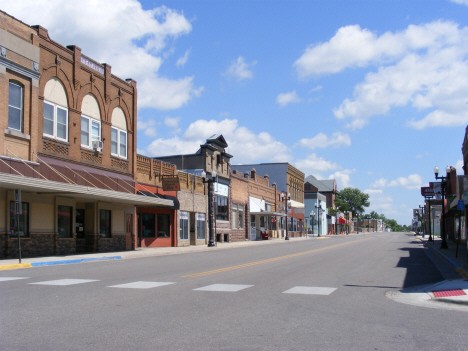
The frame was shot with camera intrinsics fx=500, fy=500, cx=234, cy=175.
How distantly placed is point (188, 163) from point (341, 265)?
27.2 metres

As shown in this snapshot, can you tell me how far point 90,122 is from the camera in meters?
27.6

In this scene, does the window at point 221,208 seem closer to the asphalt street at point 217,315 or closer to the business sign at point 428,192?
the business sign at point 428,192

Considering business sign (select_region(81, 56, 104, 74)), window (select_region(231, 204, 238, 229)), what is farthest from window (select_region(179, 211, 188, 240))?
business sign (select_region(81, 56, 104, 74))

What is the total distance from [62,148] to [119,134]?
599 centimetres

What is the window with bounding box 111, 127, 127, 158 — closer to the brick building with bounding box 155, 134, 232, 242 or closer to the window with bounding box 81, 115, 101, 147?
the window with bounding box 81, 115, 101, 147

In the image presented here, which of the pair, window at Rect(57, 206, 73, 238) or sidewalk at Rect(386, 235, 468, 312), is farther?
window at Rect(57, 206, 73, 238)

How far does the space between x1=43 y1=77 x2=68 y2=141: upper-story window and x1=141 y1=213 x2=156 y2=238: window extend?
11233 millimetres

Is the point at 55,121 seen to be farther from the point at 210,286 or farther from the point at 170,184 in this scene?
the point at 210,286

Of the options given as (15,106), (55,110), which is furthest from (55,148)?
(15,106)

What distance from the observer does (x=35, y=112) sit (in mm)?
22844

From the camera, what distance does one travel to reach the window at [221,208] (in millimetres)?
45944

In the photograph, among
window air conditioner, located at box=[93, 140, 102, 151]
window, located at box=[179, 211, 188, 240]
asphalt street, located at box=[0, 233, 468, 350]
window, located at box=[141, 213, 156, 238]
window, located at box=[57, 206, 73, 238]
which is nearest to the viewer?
asphalt street, located at box=[0, 233, 468, 350]

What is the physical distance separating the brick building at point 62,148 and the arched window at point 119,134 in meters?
0.06

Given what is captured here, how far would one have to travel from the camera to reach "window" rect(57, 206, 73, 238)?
24.8 meters
